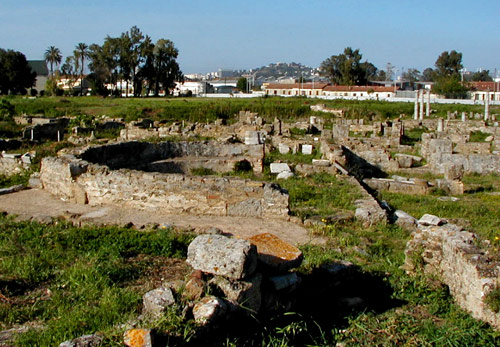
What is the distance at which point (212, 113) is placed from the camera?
1622 inches

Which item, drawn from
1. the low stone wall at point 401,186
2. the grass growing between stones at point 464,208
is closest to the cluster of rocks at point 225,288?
the grass growing between stones at point 464,208

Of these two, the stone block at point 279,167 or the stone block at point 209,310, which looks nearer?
the stone block at point 209,310

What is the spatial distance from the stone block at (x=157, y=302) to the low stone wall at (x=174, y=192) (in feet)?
18.8

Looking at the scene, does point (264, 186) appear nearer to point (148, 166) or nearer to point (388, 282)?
point (388, 282)

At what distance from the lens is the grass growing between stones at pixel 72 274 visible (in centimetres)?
501

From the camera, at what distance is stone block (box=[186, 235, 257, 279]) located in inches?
200

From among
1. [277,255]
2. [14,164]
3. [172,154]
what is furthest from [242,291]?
[14,164]

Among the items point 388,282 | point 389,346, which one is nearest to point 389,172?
point 388,282

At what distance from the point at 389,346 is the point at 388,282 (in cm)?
175

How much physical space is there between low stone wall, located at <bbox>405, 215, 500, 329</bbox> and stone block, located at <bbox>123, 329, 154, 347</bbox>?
343 centimetres

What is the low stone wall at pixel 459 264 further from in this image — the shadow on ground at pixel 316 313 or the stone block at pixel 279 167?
the stone block at pixel 279 167

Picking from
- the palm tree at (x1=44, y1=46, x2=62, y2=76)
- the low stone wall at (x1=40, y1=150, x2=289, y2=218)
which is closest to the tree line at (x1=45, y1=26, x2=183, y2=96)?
the palm tree at (x1=44, y1=46, x2=62, y2=76)

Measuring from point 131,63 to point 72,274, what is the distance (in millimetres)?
70005

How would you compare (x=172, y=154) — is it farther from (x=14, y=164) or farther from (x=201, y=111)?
(x=201, y=111)
